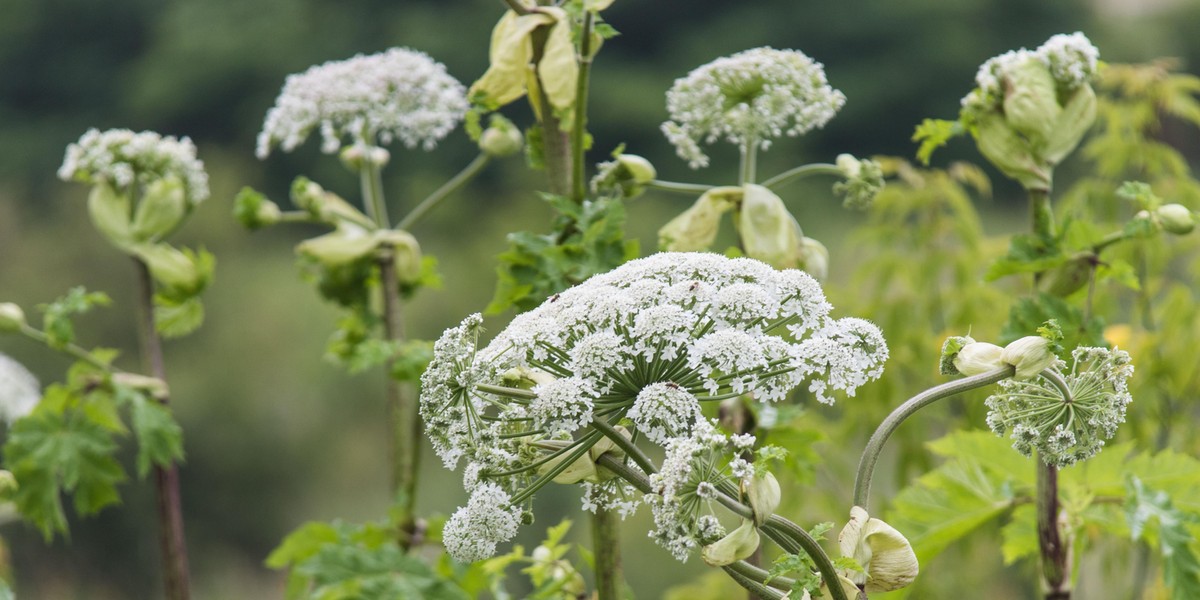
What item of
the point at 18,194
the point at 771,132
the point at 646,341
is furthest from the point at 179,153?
the point at 18,194

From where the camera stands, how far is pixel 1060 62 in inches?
55.1

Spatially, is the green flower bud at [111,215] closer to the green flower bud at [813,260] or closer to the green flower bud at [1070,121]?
the green flower bud at [813,260]

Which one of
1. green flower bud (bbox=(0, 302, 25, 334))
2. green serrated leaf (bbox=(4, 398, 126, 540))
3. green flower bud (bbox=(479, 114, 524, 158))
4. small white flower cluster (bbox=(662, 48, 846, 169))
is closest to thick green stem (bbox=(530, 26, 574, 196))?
small white flower cluster (bbox=(662, 48, 846, 169))

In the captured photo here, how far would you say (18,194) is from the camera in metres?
11.0

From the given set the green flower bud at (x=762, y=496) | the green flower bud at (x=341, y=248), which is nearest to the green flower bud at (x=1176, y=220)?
the green flower bud at (x=762, y=496)

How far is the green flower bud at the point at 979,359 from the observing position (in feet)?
2.85

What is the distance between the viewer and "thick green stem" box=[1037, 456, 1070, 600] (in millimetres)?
1356

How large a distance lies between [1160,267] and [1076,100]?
3.83ft

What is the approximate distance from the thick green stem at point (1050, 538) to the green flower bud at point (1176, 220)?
1.01 feet

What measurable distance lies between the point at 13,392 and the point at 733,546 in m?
2.44

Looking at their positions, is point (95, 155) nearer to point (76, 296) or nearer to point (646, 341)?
point (76, 296)

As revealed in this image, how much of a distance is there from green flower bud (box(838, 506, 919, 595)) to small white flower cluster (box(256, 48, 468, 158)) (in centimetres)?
103

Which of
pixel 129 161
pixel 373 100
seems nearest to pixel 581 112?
pixel 373 100

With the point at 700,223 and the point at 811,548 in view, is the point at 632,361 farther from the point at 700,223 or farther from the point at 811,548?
the point at 700,223
